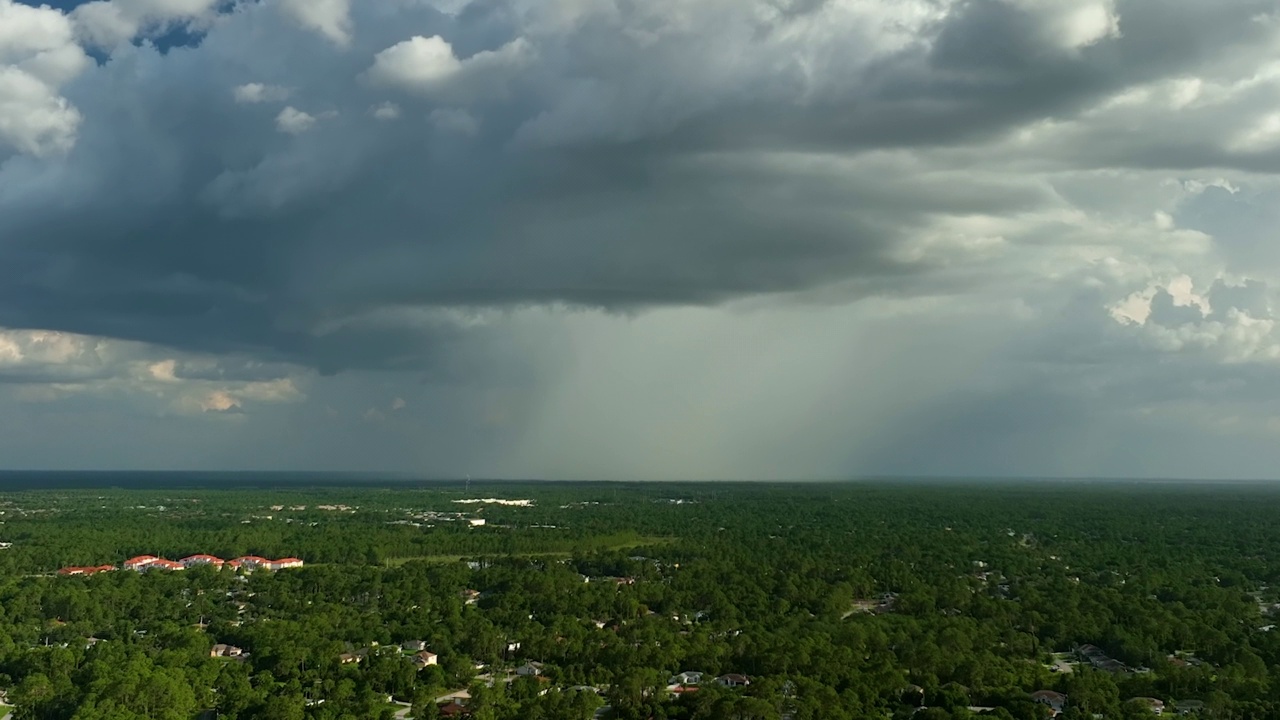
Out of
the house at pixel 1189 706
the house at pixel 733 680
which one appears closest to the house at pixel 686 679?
the house at pixel 733 680

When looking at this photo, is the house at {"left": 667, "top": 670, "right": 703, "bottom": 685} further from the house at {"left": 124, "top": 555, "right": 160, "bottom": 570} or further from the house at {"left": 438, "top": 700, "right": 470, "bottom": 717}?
the house at {"left": 124, "top": 555, "right": 160, "bottom": 570}

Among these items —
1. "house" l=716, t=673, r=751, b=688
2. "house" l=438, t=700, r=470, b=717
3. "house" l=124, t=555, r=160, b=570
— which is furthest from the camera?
"house" l=124, t=555, r=160, b=570

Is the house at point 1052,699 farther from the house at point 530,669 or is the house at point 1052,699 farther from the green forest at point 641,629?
the house at point 530,669

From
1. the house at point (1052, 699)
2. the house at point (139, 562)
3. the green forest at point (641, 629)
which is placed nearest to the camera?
the green forest at point (641, 629)

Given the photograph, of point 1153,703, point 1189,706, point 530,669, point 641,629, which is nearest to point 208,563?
point 530,669

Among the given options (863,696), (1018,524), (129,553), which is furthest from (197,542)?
(1018,524)

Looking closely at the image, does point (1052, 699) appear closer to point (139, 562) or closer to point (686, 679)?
point (686, 679)

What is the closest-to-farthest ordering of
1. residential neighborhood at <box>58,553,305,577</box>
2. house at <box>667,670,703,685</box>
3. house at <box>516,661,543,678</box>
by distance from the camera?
house at <box>667,670,703,685</box>, house at <box>516,661,543,678</box>, residential neighborhood at <box>58,553,305,577</box>

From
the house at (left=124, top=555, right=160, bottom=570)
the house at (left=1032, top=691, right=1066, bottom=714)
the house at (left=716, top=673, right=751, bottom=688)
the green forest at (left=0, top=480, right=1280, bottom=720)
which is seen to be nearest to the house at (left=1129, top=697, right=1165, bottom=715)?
the green forest at (left=0, top=480, right=1280, bottom=720)
